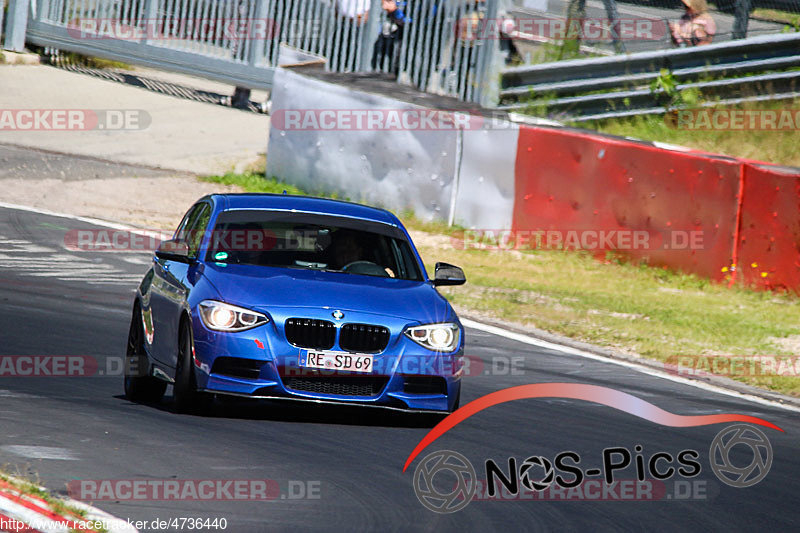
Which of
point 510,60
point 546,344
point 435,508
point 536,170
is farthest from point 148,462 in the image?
point 510,60

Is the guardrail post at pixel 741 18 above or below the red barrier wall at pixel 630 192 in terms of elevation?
above

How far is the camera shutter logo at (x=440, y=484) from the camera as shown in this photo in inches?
260

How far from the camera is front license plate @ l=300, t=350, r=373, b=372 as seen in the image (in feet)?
25.9

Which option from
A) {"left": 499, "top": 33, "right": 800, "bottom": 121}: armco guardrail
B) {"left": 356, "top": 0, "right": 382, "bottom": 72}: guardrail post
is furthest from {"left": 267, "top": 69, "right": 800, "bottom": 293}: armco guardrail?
{"left": 356, "top": 0, "right": 382, "bottom": 72}: guardrail post

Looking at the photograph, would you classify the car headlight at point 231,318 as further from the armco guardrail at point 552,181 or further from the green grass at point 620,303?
the armco guardrail at point 552,181

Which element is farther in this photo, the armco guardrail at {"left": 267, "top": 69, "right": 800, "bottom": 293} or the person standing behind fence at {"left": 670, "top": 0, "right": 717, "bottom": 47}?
the person standing behind fence at {"left": 670, "top": 0, "right": 717, "bottom": 47}

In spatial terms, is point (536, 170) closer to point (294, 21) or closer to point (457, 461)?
point (294, 21)

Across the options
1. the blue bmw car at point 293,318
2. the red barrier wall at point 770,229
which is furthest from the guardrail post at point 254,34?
the blue bmw car at point 293,318

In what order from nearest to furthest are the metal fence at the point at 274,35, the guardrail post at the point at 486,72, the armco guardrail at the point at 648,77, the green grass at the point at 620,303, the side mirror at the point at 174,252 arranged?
the side mirror at the point at 174,252
the green grass at the point at 620,303
the armco guardrail at the point at 648,77
the guardrail post at the point at 486,72
the metal fence at the point at 274,35

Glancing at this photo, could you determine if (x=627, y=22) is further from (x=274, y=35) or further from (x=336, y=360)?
(x=336, y=360)

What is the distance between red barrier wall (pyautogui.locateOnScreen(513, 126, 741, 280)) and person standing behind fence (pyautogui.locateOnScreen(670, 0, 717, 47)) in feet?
12.7

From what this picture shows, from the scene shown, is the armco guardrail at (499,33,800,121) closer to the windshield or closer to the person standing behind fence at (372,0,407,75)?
the person standing behind fence at (372,0,407,75)

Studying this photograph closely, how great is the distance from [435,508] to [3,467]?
2.13 m

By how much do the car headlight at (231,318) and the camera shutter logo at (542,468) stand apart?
69.6 inches
